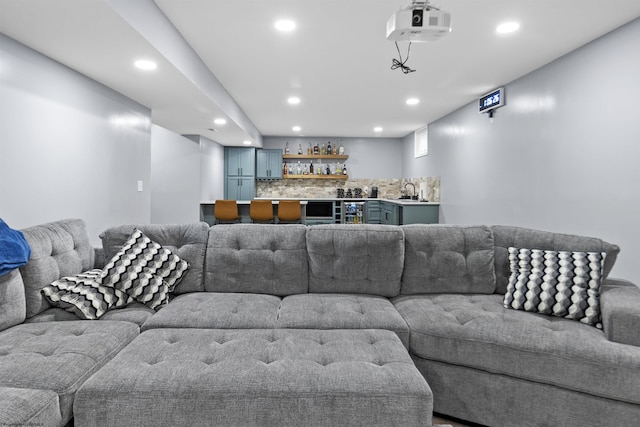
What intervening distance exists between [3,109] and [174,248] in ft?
4.95

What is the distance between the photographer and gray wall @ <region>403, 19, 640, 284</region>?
3002mm

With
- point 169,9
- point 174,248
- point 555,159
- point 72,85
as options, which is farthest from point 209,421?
point 555,159

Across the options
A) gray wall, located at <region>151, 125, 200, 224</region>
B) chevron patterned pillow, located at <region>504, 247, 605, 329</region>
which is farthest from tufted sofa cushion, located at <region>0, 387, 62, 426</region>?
gray wall, located at <region>151, 125, 200, 224</region>

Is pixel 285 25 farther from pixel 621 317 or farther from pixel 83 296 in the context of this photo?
pixel 621 317

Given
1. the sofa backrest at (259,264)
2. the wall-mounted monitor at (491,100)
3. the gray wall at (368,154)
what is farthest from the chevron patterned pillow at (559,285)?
the gray wall at (368,154)

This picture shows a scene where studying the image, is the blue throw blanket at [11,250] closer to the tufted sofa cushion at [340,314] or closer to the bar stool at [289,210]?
the tufted sofa cushion at [340,314]

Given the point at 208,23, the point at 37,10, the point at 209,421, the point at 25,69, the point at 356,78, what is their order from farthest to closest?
the point at 356,78 < the point at 208,23 < the point at 25,69 < the point at 37,10 < the point at 209,421

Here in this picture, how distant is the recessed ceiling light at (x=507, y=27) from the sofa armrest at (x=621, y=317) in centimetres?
223

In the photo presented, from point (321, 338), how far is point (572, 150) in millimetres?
3201

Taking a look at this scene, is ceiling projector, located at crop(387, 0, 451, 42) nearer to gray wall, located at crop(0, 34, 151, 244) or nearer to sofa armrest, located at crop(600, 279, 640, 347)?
sofa armrest, located at crop(600, 279, 640, 347)

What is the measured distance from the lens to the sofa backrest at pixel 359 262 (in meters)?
2.53

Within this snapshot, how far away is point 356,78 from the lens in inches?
182

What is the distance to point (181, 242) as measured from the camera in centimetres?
266

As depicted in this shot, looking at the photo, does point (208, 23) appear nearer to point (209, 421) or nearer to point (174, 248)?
point (174, 248)
